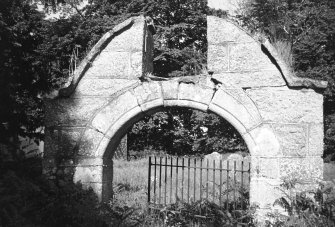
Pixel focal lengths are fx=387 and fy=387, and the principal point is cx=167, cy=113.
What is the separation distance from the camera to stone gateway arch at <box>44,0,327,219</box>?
4.82m

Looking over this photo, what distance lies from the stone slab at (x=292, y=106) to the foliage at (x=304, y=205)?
0.79 metres

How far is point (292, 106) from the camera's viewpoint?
15.9 feet

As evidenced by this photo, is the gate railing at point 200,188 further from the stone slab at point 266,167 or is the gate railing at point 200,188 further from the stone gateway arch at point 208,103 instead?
the stone gateway arch at point 208,103

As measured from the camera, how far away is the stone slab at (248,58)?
4.96m

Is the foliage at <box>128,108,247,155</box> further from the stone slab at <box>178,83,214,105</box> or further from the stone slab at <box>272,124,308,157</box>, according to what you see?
the stone slab at <box>272,124,308,157</box>

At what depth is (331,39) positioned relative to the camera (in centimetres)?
2041

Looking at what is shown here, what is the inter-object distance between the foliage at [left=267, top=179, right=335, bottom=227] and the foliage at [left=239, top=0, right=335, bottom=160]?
565 inches

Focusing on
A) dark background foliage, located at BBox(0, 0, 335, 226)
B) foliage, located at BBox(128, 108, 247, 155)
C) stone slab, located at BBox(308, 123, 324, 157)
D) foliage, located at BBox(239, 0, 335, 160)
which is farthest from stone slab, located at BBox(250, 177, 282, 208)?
foliage, located at BBox(128, 108, 247, 155)

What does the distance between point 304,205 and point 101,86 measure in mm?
3035

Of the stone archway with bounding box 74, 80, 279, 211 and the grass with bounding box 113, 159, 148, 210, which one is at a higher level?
the stone archway with bounding box 74, 80, 279, 211

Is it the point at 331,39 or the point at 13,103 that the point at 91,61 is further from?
the point at 331,39

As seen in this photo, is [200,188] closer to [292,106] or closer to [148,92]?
[148,92]

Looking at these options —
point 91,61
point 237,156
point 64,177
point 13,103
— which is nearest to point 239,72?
point 91,61

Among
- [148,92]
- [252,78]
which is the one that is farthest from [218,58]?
[148,92]
